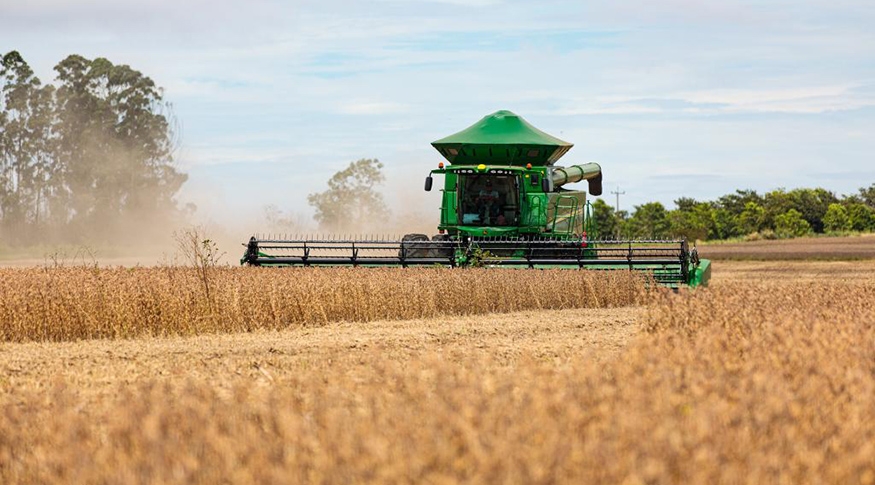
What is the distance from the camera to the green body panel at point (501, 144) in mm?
21047

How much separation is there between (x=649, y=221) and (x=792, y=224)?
30.9 feet

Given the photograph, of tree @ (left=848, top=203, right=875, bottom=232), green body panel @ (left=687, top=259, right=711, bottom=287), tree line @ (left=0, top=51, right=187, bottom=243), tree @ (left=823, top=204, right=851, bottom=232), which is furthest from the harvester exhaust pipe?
tree @ (left=848, top=203, right=875, bottom=232)

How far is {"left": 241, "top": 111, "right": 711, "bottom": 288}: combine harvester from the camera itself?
61.8ft

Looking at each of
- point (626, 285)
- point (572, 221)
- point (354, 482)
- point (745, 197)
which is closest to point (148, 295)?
point (626, 285)

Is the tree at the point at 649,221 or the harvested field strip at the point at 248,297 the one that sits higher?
the tree at the point at 649,221

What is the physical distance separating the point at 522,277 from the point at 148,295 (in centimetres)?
575

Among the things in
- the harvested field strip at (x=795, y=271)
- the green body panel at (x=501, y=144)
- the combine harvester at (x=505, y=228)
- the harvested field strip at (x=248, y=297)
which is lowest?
the harvested field strip at (x=795, y=271)

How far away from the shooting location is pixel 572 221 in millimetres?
21188

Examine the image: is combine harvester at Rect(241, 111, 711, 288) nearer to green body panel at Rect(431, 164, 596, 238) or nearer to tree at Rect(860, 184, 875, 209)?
green body panel at Rect(431, 164, 596, 238)

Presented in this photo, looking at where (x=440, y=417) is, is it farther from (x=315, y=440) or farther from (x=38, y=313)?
(x=38, y=313)

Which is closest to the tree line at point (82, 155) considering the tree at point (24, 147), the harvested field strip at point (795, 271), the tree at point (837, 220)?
the tree at point (24, 147)

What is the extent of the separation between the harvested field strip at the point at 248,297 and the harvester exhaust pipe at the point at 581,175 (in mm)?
3562

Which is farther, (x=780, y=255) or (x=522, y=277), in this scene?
(x=780, y=255)

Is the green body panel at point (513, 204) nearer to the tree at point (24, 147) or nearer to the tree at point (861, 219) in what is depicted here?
the tree at point (24, 147)
